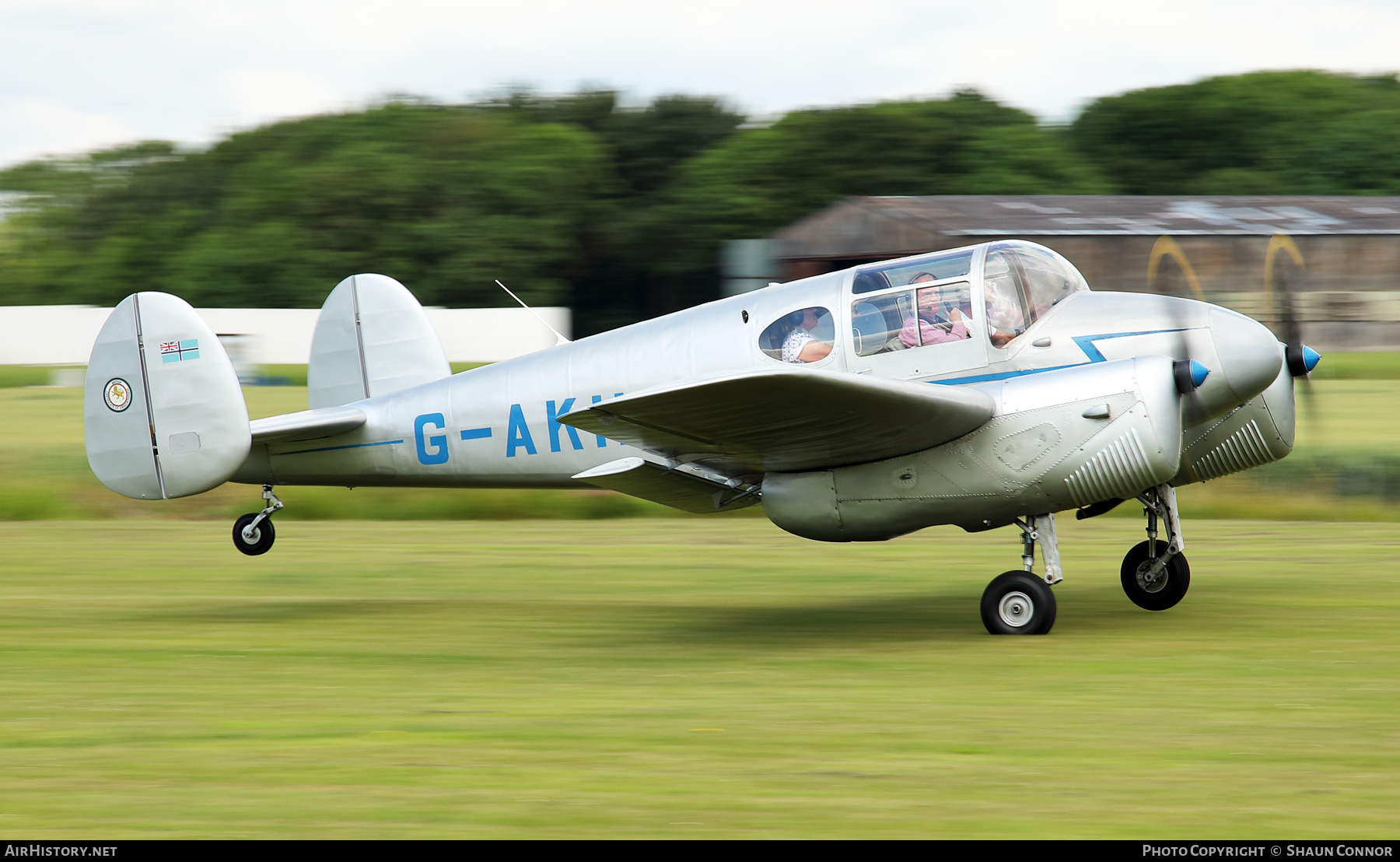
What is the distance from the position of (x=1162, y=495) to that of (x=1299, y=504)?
8735 mm

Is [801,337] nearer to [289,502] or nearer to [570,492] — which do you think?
[570,492]

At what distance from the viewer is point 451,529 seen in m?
17.9

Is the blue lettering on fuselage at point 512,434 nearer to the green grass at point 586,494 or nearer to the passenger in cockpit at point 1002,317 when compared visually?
the passenger in cockpit at point 1002,317

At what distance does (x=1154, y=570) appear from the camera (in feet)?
33.7

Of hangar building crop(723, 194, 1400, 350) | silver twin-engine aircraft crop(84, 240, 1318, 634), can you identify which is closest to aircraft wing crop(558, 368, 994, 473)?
silver twin-engine aircraft crop(84, 240, 1318, 634)

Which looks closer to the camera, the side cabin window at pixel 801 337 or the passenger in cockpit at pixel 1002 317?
the passenger in cockpit at pixel 1002 317

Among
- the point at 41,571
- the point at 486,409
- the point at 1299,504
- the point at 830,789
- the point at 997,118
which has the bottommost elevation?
the point at 1299,504

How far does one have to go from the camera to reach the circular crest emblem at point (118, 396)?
10.4 meters

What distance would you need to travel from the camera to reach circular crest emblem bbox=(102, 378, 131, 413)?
10.4 meters

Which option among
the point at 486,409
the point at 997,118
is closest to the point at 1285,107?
the point at 997,118

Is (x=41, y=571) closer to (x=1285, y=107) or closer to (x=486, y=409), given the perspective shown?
(x=486, y=409)

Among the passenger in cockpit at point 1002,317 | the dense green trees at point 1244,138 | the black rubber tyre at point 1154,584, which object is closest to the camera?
the passenger in cockpit at point 1002,317

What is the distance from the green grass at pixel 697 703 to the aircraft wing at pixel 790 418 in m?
1.28

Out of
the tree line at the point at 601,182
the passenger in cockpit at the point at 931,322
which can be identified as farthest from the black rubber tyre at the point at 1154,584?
the tree line at the point at 601,182
